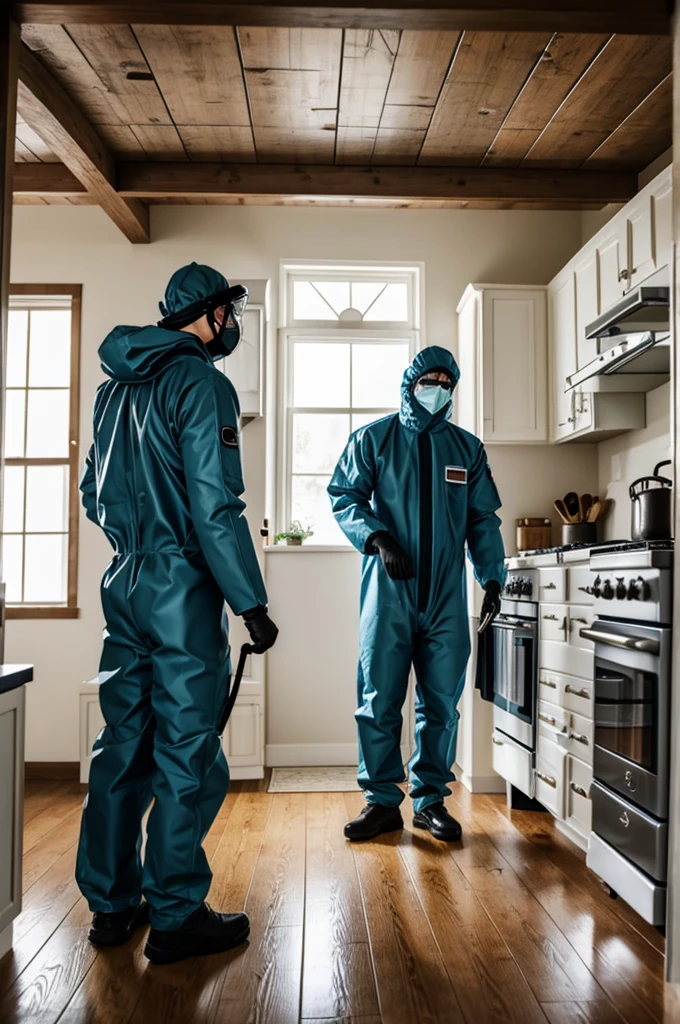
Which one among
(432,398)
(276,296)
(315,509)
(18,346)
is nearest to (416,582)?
(432,398)

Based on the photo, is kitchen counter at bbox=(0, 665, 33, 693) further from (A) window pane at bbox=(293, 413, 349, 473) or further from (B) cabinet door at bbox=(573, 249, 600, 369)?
(A) window pane at bbox=(293, 413, 349, 473)

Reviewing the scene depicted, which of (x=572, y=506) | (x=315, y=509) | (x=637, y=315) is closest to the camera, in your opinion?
(x=637, y=315)

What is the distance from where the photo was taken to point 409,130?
3727 millimetres

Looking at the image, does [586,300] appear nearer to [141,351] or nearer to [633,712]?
[633,712]

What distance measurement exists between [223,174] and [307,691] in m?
2.51

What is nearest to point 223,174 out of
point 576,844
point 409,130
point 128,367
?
point 409,130

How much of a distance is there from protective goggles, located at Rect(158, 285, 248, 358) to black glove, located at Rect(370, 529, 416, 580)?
3.52 feet

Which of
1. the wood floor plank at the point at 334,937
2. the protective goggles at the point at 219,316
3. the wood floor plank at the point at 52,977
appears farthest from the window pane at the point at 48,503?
the wood floor plank at the point at 52,977

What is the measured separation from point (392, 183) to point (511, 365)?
1012 mm

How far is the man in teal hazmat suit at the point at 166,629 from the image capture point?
83.0 inches

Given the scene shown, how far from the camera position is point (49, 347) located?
15.2 ft

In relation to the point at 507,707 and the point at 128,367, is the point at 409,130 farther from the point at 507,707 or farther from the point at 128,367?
the point at 507,707

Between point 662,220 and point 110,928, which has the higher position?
point 662,220

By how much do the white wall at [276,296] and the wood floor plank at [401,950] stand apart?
1.49 metres
